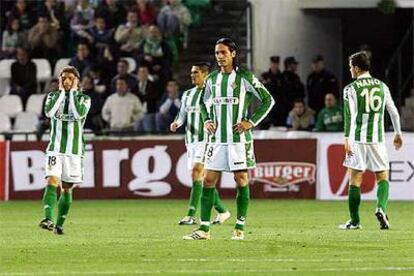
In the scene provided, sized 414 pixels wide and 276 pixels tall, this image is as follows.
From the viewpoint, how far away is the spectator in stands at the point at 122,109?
25.5 m

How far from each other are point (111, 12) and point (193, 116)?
32.9ft

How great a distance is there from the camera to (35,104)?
2681cm

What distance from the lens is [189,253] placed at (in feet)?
42.9

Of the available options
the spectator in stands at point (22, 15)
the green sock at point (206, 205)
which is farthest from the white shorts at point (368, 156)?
the spectator in stands at point (22, 15)

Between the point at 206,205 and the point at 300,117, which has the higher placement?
the point at 300,117

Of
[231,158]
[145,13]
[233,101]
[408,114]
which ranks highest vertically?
[145,13]

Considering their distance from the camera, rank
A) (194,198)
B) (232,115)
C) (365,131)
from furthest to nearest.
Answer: (194,198)
(365,131)
(232,115)

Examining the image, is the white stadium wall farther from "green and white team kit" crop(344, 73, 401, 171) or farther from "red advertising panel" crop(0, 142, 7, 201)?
"green and white team kit" crop(344, 73, 401, 171)

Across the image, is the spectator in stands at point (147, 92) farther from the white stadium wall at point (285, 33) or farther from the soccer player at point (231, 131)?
the soccer player at point (231, 131)

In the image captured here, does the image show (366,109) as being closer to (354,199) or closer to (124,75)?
(354,199)

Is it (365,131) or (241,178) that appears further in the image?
(365,131)

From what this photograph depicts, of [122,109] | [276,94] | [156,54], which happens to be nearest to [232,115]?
[122,109]

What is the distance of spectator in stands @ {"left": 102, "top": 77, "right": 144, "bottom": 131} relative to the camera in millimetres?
25484

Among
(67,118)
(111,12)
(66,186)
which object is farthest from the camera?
(111,12)
